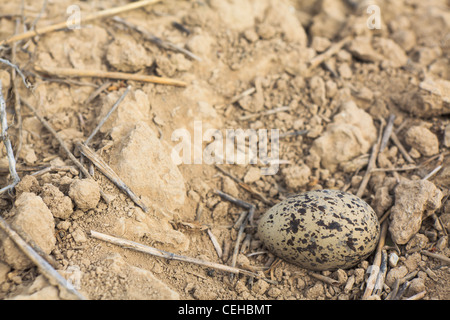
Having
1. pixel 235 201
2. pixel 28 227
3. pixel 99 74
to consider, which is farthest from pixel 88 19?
pixel 235 201

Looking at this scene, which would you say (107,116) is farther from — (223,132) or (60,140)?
(223,132)

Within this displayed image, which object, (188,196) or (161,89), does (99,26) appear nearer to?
(161,89)

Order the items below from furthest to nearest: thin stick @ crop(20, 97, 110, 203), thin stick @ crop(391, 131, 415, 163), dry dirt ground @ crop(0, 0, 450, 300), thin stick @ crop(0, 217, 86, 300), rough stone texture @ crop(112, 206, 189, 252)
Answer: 1. thin stick @ crop(391, 131, 415, 163)
2. thin stick @ crop(20, 97, 110, 203)
3. rough stone texture @ crop(112, 206, 189, 252)
4. dry dirt ground @ crop(0, 0, 450, 300)
5. thin stick @ crop(0, 217, 86, 300)

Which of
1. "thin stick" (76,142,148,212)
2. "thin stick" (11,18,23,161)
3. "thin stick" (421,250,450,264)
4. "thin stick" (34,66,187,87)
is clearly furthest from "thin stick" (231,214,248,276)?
"thin stick" (11,18,23,161)

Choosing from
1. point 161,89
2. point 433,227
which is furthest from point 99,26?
point 433,227

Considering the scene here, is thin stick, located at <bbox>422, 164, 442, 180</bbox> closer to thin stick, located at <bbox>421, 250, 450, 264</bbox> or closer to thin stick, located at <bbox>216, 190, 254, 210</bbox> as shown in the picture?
thin stick, located at <bbox>421, 250, 450, 264</bbox>

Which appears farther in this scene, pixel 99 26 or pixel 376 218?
pixel 99 26

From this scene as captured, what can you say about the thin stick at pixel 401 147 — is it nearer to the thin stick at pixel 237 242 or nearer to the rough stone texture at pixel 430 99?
the rough stone texture at pixel 430 99
